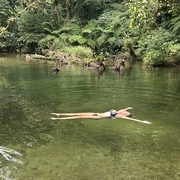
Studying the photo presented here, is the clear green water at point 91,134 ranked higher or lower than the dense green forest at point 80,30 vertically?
lower

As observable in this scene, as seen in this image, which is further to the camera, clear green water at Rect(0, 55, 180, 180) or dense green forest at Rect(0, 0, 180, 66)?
dense green forest at Rect(0, 0, 180, 66)

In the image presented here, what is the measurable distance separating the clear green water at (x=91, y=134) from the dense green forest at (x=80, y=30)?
386 inches

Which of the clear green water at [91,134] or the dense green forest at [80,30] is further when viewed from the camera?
the dense green forest at [80,30]

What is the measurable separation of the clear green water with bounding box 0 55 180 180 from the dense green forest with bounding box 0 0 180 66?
9.81 m

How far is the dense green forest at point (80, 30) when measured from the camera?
23.5 m

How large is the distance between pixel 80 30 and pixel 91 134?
952 inches

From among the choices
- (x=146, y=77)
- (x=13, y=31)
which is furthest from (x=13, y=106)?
(x=13, y=31)

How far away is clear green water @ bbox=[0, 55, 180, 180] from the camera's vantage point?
488 centimetres

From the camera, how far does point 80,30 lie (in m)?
29.7

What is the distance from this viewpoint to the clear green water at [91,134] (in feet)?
16.0

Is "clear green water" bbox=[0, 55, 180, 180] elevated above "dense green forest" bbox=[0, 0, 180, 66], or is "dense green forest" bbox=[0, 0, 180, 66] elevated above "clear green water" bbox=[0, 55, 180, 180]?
"dense green forest" bbox=[0, 0, 180, 66]

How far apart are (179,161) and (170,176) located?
660 mm

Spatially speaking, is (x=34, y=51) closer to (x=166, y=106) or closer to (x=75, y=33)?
(x=75, y=33)

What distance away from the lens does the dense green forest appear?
77.0ft
